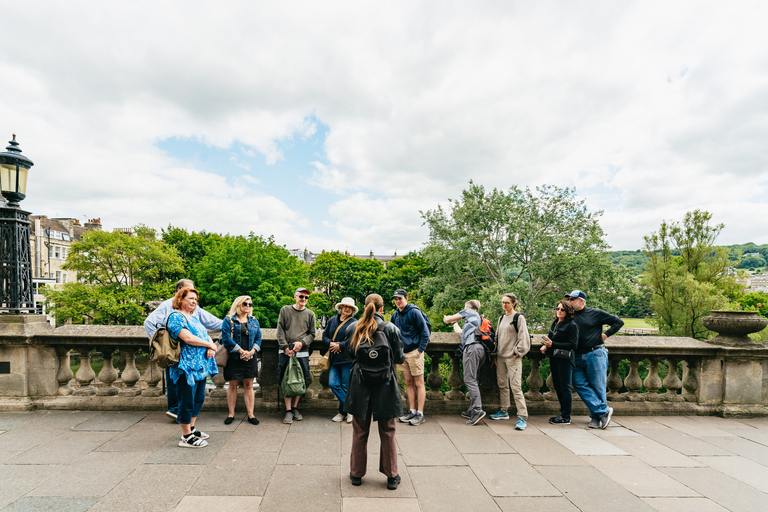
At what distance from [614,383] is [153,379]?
7089mm

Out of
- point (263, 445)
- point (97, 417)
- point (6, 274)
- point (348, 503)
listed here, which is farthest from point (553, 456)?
point (6, 274)

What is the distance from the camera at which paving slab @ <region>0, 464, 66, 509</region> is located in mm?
3293

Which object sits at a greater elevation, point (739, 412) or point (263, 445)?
point (263, 445)

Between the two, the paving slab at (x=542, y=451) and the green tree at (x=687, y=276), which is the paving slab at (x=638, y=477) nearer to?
the paving slab at (x=542, y=451)

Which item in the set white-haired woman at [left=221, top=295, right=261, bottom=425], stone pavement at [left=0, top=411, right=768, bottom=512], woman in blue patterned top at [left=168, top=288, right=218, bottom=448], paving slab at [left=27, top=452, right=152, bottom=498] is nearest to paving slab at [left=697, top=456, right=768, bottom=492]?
stone pavement at [left=0, top=411, right=768, bottom=512]

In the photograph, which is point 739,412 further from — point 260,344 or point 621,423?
point 260,344

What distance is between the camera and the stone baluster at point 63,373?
5.59 m

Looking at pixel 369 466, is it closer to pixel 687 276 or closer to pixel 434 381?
pixel 434 381

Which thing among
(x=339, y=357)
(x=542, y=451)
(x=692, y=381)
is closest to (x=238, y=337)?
(x=339, y=357)

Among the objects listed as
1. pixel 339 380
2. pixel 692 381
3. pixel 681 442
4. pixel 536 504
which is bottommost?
pixel 681 442

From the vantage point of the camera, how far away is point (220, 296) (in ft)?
94.0

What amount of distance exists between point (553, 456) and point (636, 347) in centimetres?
270

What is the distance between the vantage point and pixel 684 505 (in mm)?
3434

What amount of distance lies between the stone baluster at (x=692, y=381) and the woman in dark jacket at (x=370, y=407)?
544 cm
